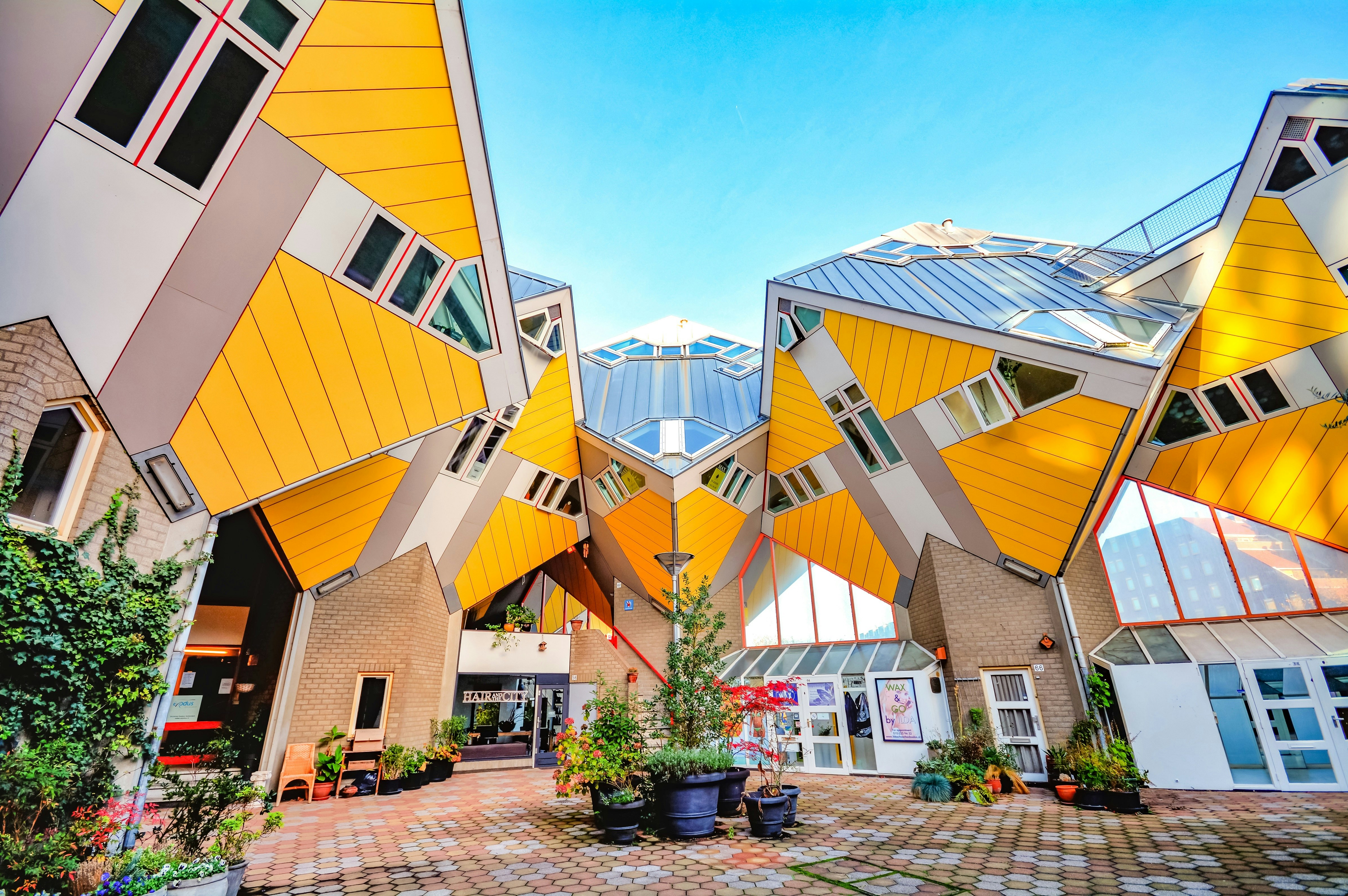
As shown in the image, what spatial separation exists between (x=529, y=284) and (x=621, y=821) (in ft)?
31.3

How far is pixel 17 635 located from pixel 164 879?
2034 millimetres

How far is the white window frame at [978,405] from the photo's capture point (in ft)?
30.5

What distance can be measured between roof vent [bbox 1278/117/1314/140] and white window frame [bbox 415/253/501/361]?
10307 mm

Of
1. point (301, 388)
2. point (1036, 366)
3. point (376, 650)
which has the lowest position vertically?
point (376, 650)

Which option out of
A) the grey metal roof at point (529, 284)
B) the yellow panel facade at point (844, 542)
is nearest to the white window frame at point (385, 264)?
the grey metal roof at point (529, 284)

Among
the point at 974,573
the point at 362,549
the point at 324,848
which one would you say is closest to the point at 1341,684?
the point at 974,573

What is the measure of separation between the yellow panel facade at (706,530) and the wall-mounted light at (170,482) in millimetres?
8787

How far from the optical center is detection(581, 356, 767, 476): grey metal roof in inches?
565

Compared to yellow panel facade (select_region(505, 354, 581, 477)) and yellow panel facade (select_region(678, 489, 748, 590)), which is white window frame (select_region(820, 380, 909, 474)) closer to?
yellow panel facade (select_region(678, 489, 748, 590))

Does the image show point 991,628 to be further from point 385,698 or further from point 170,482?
point 170,482

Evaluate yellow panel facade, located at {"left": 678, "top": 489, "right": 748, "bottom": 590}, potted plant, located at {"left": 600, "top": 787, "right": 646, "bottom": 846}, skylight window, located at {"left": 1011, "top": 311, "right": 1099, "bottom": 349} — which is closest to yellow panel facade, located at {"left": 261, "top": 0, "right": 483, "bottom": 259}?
potted plant, located at {"left": 600, "top": 787, "right": 646, "bottom": 846}

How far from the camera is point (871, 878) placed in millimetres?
4797

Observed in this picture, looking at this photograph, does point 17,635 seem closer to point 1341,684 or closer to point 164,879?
point 164,879

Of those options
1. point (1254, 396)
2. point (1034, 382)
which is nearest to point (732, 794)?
point (1034, 382)
